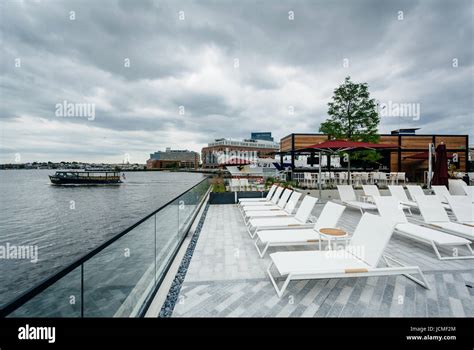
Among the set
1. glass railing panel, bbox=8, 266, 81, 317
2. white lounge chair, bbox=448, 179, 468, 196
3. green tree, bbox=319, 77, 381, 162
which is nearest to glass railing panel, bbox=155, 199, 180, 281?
glass railing panel, bbox=8, 266, 81, 317

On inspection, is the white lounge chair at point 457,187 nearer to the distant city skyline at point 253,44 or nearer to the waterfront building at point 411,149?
the distant city skyline at point 253,44

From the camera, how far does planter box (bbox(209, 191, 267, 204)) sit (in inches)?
364

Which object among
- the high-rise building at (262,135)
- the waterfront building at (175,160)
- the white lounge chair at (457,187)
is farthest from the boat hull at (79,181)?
the high-rise building at (262,135)

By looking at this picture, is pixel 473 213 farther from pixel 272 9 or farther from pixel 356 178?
pixel 272 9

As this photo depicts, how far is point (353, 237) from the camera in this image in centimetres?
323

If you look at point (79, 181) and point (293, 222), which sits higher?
point (293, 222)

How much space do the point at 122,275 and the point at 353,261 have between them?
2906 millimetres

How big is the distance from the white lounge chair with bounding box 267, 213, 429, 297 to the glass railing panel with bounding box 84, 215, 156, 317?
1.66m

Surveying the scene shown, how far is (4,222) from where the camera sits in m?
17.6

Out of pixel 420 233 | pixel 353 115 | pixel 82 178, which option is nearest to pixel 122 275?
pixel 420 233

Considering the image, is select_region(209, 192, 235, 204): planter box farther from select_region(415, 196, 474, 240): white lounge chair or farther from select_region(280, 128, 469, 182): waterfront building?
select_region(280, 128, 469, 182): waterfront building

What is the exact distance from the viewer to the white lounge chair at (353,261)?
99.4 inches

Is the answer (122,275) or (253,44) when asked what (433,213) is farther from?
(253,44)
